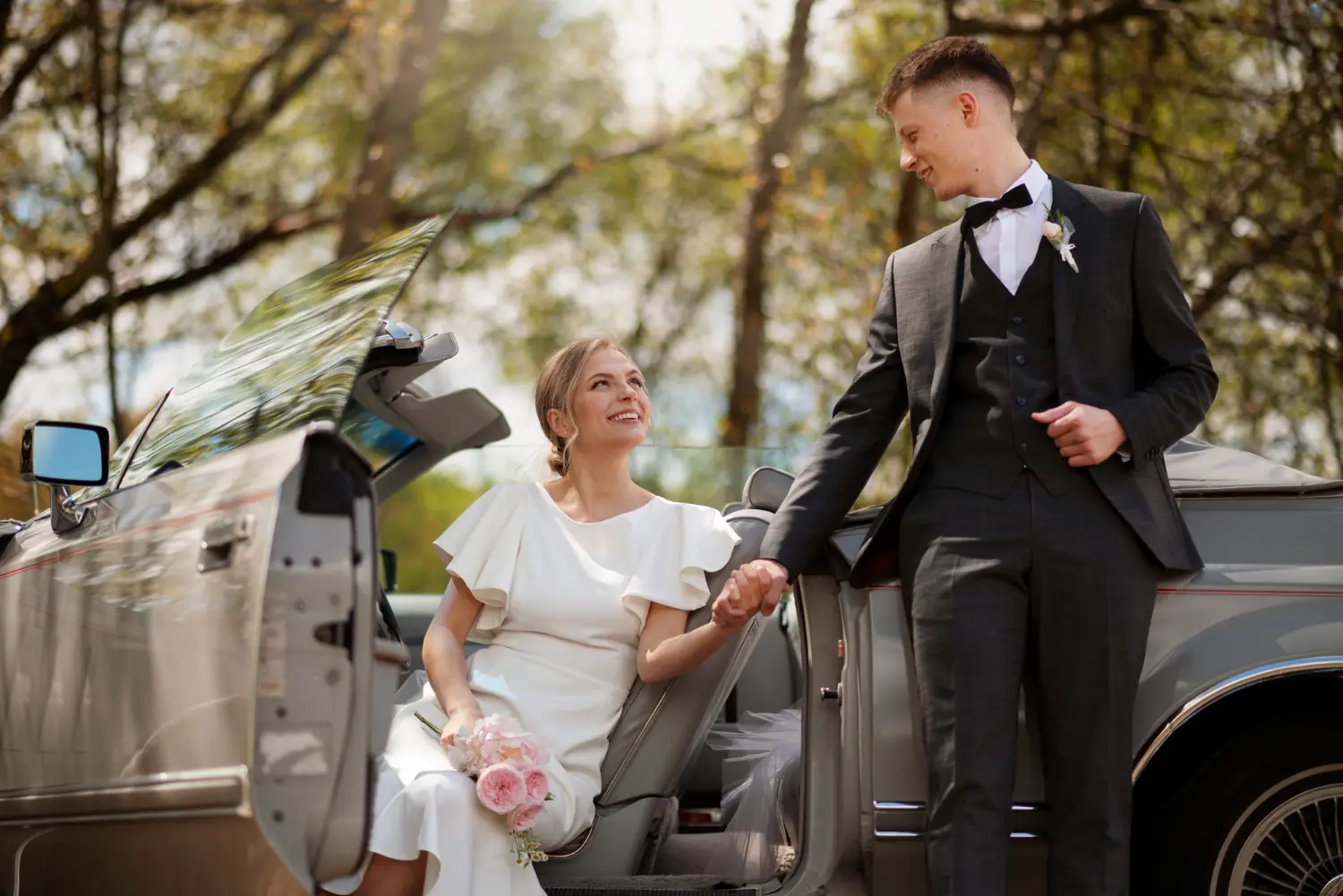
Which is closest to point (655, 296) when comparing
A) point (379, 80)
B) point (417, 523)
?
point (417, 523)

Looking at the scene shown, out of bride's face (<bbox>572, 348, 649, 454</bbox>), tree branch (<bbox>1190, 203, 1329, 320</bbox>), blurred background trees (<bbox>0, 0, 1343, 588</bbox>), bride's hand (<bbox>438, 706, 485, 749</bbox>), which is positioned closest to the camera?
bride's hand (<bbox>438, 706, 485, 749</bbox>)

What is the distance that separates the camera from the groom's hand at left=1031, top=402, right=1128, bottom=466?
279 cm

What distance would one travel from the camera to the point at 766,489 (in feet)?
11.5

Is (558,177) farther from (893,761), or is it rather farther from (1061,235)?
(893,761)

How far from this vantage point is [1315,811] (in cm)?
287

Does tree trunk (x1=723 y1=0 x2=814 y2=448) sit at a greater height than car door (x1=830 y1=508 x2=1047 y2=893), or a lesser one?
greater

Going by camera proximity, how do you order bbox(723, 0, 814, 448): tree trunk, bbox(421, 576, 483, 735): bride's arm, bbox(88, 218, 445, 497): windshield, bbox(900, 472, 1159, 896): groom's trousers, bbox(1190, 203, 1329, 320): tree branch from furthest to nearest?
bbox(723, 0, 814, 448): tree trunk
bbox(1190, 203, 1329, 320): tree branch
bbox(421, 576, 483, 735): bride's arm
bbox(900, 472, 1159, 896): groom's trousers
bbox(88, 218, 445, 497): windshield

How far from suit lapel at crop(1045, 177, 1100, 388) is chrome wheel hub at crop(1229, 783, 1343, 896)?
1.01m

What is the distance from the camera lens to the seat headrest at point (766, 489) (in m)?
3.48

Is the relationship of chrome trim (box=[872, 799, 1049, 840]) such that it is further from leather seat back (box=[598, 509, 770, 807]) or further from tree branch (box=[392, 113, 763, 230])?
tree branch (box=[392, 113, 763, 230])

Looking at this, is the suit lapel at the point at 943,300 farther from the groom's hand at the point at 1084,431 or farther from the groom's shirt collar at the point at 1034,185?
the groom's hand at the point at 1084,431

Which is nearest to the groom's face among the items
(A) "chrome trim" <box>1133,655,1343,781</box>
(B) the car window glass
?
(A) "chrome trim" <box>1133,655,1343,781</box>

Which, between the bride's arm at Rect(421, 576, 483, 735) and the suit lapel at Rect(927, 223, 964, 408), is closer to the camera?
the suit lapel at Rect(927, 223, 964, 408)

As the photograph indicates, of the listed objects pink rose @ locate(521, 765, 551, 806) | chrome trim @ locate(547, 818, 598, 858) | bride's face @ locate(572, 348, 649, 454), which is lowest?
chrome trim @ locate(547, 818, 598, 858)
